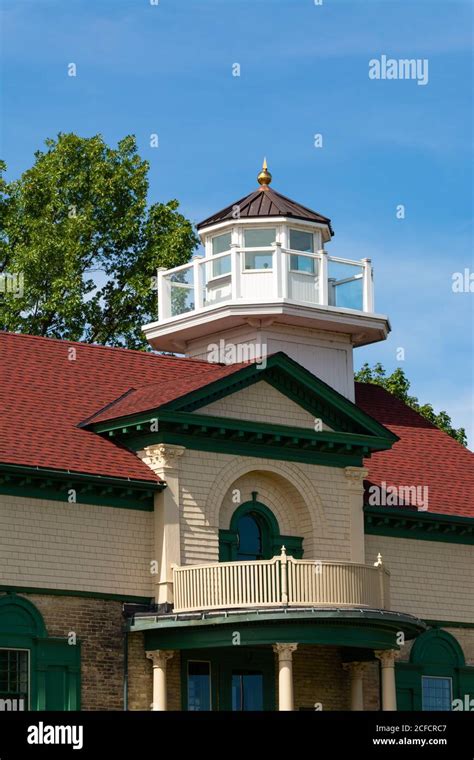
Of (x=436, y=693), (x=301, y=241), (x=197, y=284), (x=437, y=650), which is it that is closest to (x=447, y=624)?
(x=437, y=650)

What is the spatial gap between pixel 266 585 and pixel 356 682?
4.33 metres

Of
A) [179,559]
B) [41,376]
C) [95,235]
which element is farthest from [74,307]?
[179,559]

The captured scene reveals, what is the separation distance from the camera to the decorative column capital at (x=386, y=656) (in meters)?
42.1

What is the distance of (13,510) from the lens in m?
39.5

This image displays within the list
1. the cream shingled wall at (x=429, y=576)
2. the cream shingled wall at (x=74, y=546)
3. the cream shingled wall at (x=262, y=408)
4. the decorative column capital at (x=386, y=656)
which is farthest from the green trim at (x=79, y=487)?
the cream shingled wall at (x=429, y=576)

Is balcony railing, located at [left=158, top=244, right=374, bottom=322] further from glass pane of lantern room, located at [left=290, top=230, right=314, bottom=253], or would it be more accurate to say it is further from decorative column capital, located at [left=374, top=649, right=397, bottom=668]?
decorative column capital, located at [left=374, top=649, right=397, bottom=668]

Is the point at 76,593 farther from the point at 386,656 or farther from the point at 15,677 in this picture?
the point at 386,656

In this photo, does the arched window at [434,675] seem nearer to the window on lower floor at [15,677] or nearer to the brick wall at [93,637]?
the brick wall at [93,637]

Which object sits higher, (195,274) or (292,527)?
(195,274)

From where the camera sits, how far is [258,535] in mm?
43688
